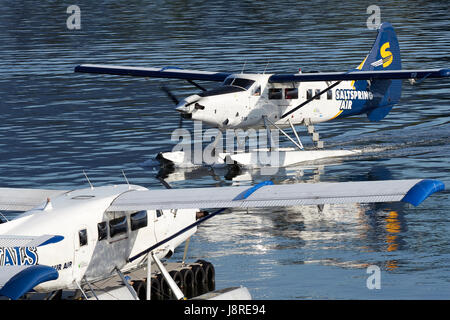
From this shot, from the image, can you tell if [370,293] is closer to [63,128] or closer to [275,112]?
[275,112]

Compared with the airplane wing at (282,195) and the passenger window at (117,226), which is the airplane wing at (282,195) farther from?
the passenger window at (117,226)

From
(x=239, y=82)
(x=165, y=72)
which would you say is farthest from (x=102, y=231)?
(x=165, y=72)

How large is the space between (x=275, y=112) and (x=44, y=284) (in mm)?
16718

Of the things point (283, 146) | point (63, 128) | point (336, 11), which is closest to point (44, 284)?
point (283, 146)

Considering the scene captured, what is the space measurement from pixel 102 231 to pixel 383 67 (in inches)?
817

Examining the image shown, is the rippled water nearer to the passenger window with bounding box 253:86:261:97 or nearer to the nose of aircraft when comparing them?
the nose of aircraft

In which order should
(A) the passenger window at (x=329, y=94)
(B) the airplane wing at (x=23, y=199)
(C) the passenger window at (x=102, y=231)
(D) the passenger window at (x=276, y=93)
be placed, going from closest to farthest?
(C) the passenger window at (x=102, y=231), (B) the airplane wing at (x=23, y=199), (D) the passenger window at (x=276, y=93), (A) the passenger window at (x=329, y=94)

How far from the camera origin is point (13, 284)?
43.1 ft

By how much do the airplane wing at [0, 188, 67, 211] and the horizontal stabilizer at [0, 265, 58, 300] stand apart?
3.52 meters

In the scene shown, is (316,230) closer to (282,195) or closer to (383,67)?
(282,195)

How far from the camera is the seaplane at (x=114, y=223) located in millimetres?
13930

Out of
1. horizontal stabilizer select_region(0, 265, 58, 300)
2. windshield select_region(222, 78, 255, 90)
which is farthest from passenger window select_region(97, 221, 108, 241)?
windshield select_region(222, 78, 255, 90)

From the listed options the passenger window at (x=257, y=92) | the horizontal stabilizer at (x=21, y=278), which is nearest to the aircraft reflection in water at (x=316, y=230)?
the passenger window at (x=257, y=92)

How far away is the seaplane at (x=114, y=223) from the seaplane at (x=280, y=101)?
11.3 m
